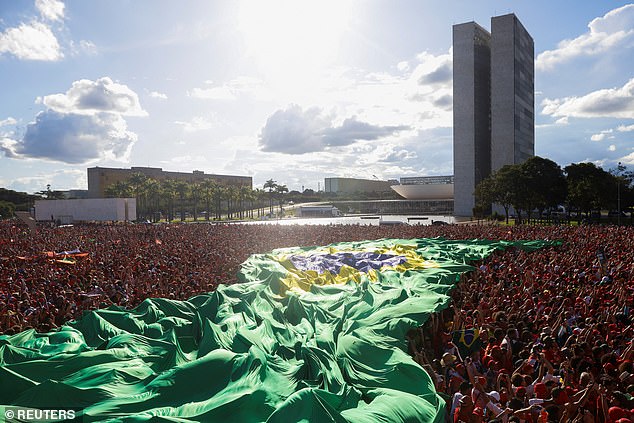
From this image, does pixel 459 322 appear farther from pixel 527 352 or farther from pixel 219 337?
pixel 219 337

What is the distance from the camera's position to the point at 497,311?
1218 cm

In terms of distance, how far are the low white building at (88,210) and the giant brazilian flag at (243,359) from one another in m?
54.0

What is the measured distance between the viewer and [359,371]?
929 centimetres

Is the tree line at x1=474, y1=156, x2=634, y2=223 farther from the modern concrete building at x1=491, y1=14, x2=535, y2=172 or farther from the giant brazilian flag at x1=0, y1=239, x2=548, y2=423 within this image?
the giant brazilian flag at x1=0, y1=239, x2=548, y2=423

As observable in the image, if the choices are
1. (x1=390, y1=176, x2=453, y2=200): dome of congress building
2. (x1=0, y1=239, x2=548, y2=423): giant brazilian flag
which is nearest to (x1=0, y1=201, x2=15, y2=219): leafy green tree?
→ (x1=0, y1=239, x2=548, y2=423): giant brazilian flag

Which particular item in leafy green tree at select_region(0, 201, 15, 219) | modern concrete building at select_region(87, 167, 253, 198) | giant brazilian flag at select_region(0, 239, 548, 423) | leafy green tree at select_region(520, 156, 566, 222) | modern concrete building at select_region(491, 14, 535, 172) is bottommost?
giant brazilian flag at select_region(0, 239, 548, 423)

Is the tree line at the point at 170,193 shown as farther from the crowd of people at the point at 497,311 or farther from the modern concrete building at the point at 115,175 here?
the crowd of people at the point at 497,311

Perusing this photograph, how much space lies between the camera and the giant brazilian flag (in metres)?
7.20

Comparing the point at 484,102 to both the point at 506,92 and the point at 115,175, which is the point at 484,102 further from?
the point at 115,175

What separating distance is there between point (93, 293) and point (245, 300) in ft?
18.4

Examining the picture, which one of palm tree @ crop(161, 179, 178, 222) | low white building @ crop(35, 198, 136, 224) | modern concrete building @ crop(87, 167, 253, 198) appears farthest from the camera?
Result: modern concrete building @ crop(87, 167, 253, 198)

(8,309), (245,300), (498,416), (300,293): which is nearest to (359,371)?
(498,416)

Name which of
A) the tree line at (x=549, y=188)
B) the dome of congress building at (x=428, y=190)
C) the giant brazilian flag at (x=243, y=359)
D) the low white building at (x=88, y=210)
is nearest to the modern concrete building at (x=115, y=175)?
the low white building at (x=88, y=210)

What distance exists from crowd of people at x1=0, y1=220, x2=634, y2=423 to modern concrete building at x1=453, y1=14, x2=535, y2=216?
267 ft
